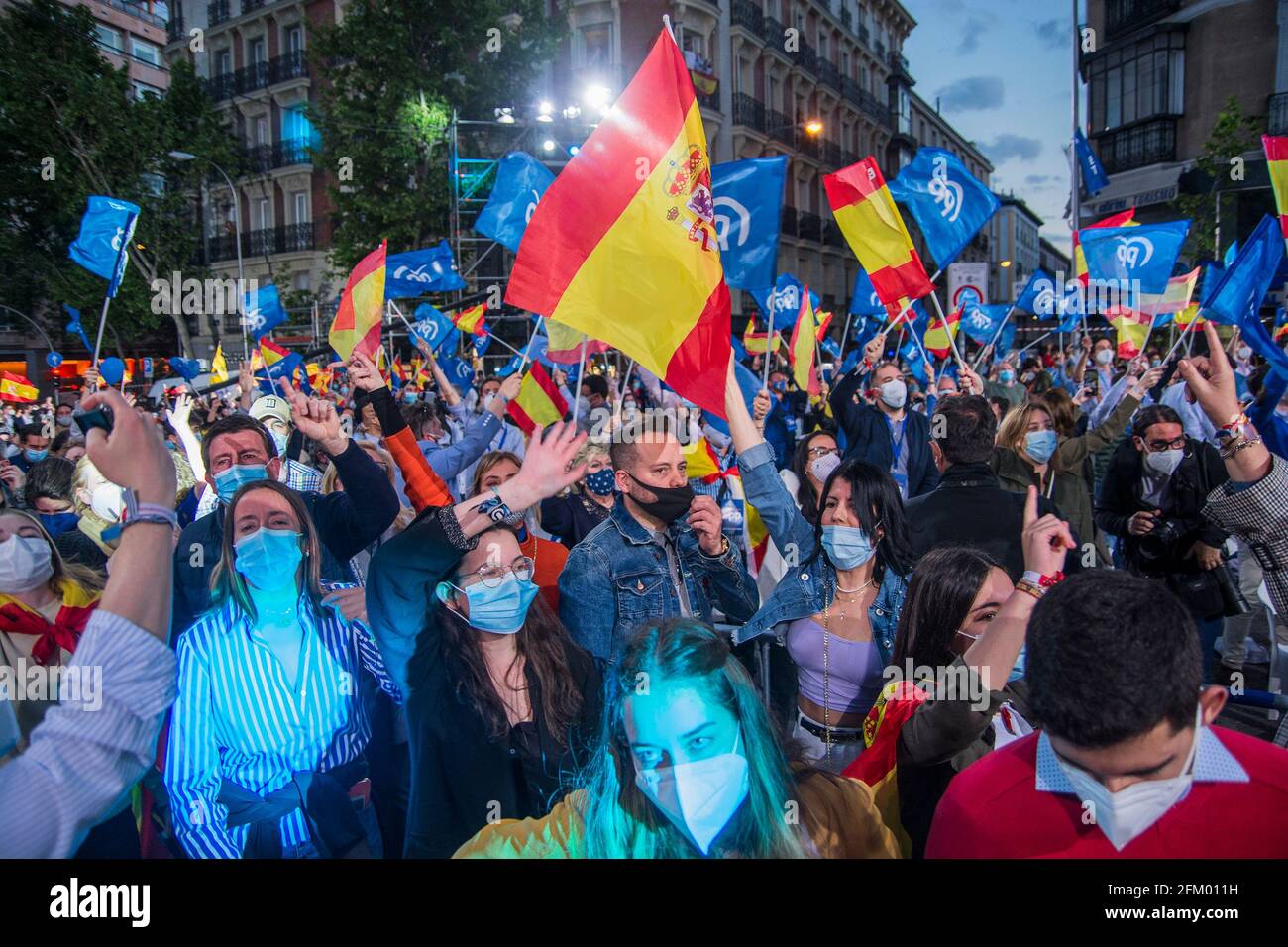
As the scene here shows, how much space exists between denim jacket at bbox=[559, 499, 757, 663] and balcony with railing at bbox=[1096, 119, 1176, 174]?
12.5 m

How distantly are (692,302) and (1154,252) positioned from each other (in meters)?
6.61

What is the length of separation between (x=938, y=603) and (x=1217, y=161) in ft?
39.6


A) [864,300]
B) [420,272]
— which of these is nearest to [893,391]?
[864,300]

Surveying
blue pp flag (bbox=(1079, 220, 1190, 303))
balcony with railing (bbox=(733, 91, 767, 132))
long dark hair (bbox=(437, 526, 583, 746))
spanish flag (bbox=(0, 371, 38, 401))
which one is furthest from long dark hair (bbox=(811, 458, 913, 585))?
balcony with railing (bbox=(733, 91, 767, 132))

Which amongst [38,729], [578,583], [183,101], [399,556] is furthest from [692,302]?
[183,101]

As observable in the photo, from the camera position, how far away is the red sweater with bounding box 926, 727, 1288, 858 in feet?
5.39

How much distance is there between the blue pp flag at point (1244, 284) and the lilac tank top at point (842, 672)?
4.68 m

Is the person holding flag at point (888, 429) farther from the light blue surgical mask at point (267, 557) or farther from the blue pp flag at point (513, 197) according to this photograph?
the light blue surgical mask at point (267, 557)

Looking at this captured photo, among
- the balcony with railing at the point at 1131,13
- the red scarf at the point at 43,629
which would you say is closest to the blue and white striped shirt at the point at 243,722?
the red scarf at the point at 43,629

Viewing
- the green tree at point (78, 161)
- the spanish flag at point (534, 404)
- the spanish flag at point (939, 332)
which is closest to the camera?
the green tree at point (78, 161)

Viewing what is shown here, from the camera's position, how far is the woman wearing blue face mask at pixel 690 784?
76.2 inches

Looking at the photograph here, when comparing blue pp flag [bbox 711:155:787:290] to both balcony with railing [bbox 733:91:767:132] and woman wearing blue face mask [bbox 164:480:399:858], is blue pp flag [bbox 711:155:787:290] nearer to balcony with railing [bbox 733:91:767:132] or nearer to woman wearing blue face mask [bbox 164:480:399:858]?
woman wearing blue face mask [bbox 164:480:399:858]

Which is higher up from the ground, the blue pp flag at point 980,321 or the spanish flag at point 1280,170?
the spanish flag at point 1280,170
